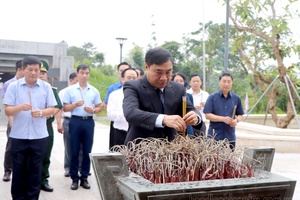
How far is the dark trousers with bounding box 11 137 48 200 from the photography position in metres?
4.27

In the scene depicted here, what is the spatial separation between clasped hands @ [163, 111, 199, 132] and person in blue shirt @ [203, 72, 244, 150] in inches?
115

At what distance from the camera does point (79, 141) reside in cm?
546

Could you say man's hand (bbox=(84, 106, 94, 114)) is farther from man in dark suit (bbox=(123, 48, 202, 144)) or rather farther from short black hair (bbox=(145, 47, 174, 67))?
short black hair (bbox=(145, 47, 174, 67))

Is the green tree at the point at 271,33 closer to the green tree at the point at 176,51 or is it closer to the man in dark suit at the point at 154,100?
the man in dark suit at the point at 154,100

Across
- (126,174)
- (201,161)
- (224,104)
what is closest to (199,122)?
(201,161)

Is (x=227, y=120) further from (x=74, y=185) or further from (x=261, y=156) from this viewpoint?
(x=261, y=156)

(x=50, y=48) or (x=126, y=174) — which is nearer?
(x=126, y=174)

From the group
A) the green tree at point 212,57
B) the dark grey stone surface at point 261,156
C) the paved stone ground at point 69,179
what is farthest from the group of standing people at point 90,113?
the green tree at point 212,57

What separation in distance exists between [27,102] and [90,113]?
123cm

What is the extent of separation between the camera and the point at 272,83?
10969 mm

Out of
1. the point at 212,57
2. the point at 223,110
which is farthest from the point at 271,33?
the point at 212,57

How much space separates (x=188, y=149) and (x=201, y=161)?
99 millimetres

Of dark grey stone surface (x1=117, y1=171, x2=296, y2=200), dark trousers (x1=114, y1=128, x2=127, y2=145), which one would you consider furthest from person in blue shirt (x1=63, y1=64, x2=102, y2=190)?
dark grey stone surface (x1=117, y1=171, x2=296, y2=200)

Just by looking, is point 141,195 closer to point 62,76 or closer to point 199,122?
point 199,122
